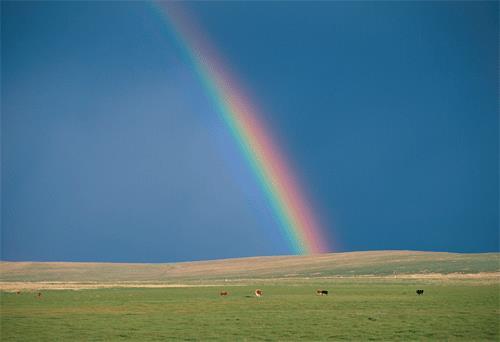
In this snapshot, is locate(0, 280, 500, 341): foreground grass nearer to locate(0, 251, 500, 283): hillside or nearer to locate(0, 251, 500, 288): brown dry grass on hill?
locate(0, 251, 500, 288): brown dry grass on hill

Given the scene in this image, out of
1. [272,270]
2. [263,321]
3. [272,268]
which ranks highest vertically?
[272,268]

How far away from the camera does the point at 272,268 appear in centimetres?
13600

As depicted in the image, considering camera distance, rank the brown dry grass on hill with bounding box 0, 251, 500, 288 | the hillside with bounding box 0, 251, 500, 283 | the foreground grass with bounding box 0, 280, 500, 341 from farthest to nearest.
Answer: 1. the hillside with bounding box 0, 251, 500, 283
2. the brown dry grass on hill with bounding box 0, 251, 500, 288
3. the foreground grass with bounding box 0, 280, 500, 341

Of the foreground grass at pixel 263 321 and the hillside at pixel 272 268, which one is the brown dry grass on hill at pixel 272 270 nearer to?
the hillside at pixel 272 268

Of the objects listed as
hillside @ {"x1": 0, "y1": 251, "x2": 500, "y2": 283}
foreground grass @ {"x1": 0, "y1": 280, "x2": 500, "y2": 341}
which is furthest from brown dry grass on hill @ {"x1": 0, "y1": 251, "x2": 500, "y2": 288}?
foreground grass @ {"x1": 0, "y1": 280, "x2": 500, "y2": 341}

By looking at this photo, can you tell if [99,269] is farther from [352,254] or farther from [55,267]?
[352,254]

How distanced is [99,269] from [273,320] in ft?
468

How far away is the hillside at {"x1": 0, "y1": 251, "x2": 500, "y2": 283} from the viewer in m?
102

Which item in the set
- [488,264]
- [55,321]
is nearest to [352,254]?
[488,264]

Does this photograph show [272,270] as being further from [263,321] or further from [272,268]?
[263,321]

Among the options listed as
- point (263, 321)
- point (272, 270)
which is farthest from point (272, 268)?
point (263, 321)

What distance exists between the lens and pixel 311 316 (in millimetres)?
30141

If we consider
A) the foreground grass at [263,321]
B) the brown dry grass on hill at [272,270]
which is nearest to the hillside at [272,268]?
the brown dry grass on hill at [272,270]

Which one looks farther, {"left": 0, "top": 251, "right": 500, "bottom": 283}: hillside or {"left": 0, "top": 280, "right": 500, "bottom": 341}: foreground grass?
{"left": 0, "top": 251, "right": 500, "bottom": 283}: hillside
